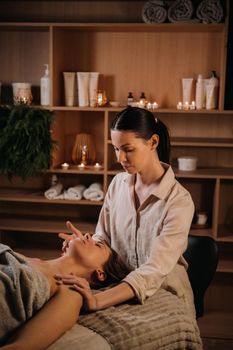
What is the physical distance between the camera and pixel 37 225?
11.8 ft

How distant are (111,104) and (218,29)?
2.90ft

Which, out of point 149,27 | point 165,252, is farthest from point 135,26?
point 165,252

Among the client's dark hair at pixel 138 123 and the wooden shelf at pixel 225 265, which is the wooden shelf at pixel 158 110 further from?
the client's dark hair at pixel 138 123

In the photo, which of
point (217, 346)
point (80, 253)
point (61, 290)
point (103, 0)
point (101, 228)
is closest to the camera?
point (61, 290)

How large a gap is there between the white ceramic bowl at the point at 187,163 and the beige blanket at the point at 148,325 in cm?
181

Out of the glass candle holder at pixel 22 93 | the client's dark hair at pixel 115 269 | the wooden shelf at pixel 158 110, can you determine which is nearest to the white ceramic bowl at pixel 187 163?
the wooden shelf at pixel 158 110

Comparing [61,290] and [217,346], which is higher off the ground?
[61,290]

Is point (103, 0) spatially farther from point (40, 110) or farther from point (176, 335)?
point (176, 335)

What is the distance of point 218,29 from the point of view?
10.9ft

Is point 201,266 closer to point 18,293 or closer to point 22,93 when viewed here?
point 18,293

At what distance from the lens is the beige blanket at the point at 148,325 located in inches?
58.1

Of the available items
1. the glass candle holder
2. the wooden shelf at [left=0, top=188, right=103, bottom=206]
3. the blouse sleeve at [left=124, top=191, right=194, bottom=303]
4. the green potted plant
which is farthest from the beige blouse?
the glass candle holder

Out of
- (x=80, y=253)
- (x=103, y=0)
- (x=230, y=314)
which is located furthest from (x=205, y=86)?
(x=80, y=253)

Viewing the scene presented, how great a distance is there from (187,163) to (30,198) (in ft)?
3.72
